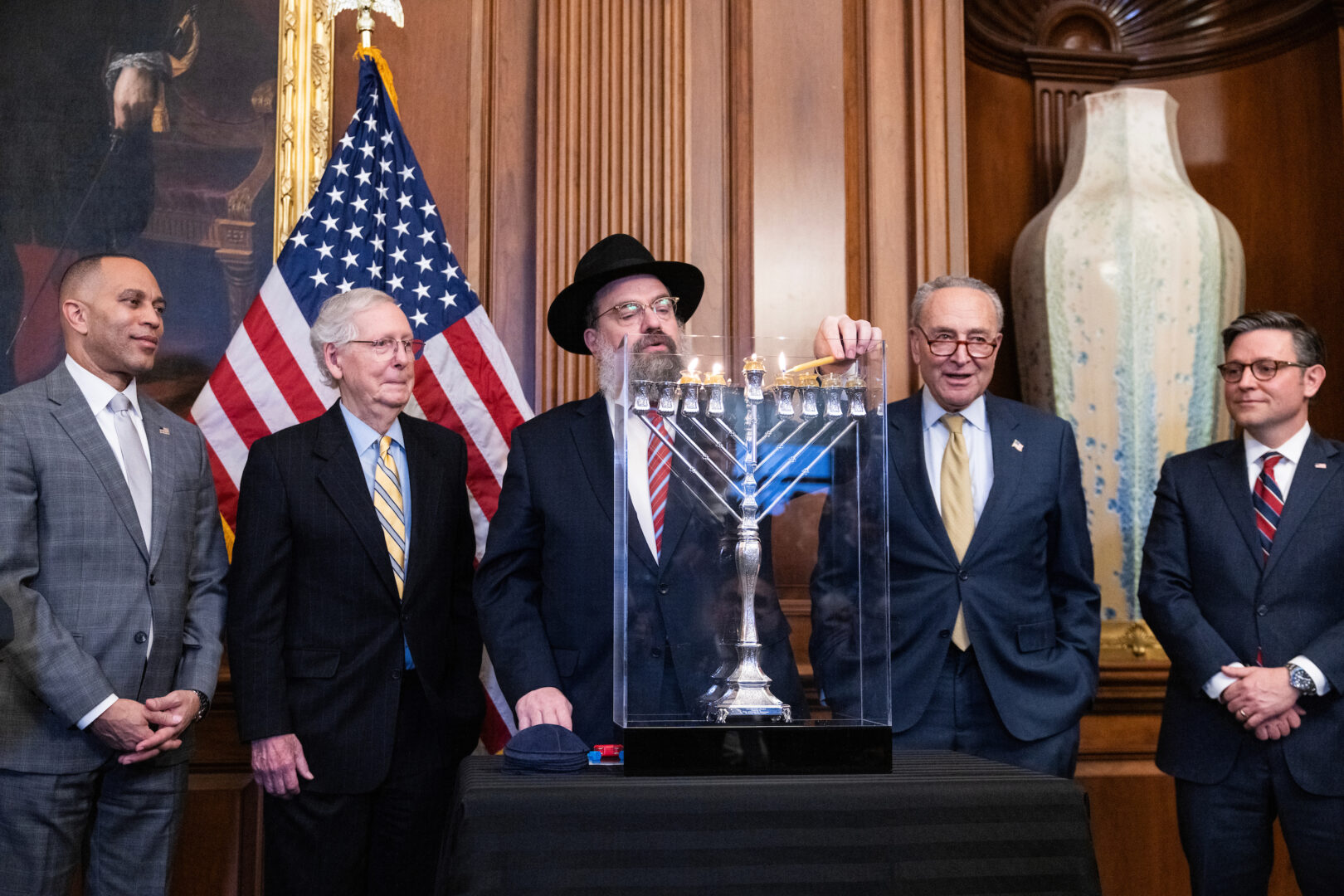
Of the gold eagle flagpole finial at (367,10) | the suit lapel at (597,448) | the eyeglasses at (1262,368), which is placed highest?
the gold eagle flagpole finial at (367,10)

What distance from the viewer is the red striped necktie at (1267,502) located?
119 inches

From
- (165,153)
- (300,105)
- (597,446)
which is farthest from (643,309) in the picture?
(165,153)

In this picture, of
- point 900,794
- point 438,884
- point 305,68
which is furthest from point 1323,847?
point 305,68

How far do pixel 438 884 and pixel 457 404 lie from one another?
1968 mm

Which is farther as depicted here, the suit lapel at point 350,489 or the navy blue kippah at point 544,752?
the suit lapel at point 350,489

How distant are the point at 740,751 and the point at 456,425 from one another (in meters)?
2.00

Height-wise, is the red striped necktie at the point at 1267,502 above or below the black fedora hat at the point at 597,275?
below

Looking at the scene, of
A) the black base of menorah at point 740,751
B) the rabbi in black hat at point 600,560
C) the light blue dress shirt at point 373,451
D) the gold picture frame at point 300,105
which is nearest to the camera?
the black base of menorah at point 740,751

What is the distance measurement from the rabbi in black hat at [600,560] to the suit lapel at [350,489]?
1.39 ft

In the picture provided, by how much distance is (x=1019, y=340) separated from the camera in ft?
14.0

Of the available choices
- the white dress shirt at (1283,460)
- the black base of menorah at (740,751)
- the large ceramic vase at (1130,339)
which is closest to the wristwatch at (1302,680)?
the white dress shirt at (1283,460)

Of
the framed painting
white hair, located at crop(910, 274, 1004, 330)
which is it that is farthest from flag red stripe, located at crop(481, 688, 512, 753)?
white hair, located at crop(910, 274, 1004, 330)

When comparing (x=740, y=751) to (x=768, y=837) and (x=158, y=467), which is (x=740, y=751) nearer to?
(x=768, y=837)

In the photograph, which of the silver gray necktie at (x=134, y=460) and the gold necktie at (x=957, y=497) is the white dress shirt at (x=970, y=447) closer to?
the gold necktie at (x=957, y=497)
